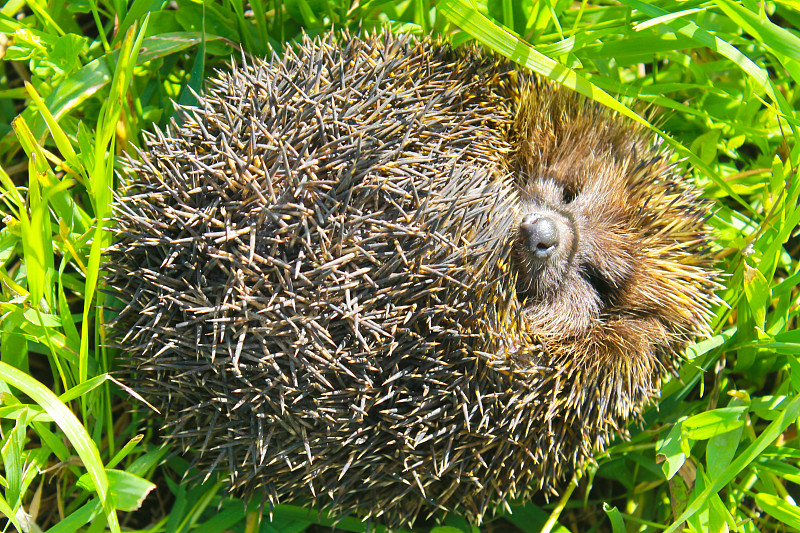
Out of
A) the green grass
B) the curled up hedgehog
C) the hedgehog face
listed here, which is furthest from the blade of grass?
the hedgehog face

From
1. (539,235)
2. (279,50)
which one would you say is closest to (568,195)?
(539,235)

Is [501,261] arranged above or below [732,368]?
above

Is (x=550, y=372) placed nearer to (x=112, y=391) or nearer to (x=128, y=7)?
(x=112, y=391)

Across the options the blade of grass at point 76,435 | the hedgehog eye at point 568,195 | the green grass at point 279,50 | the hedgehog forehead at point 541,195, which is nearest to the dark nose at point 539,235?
the hedgehog forehead at point 541,195

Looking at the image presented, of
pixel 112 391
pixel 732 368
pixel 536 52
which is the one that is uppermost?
pixel 536 52

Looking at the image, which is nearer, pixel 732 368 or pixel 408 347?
pixel 408 347

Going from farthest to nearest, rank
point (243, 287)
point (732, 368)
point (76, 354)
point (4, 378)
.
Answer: point (732, 368), point (76, 354), point (4, 378), point (243, 287)

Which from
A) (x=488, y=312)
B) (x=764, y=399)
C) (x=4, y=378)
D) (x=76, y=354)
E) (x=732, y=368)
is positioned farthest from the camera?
(x=732, y=368)

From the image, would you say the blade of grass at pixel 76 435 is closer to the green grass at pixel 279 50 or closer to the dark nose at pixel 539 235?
the green grass at pixel 279 50

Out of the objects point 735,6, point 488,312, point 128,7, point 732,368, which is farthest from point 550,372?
point 128,7
